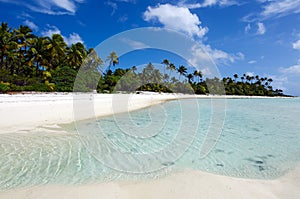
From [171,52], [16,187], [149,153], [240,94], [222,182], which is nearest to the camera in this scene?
[16,187]

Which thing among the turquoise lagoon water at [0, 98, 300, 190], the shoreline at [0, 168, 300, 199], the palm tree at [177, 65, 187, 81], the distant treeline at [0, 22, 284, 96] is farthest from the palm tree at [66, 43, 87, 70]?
the palm tree at [177, 65, 187, 81]

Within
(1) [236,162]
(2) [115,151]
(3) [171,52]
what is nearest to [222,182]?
(1) [236,162]

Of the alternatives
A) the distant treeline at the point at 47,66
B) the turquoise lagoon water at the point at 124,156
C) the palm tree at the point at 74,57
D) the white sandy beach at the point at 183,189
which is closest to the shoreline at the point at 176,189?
the white sandy beach at the point at 183,189

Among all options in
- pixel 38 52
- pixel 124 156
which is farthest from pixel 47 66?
pixel 124 156

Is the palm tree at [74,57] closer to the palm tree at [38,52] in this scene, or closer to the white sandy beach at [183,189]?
the palm tree at [38,52]

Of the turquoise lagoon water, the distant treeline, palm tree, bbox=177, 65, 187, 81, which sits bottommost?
the turquoise lagoon water

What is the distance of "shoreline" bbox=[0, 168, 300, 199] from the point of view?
8.98ft

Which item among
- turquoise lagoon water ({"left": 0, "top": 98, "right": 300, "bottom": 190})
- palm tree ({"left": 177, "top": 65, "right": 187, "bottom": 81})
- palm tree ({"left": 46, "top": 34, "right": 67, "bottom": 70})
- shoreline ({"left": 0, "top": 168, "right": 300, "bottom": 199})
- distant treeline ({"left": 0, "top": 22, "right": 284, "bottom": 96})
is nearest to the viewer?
shoreline ({"left": 0, "top": 168, "right": 300, "bottom": 199})

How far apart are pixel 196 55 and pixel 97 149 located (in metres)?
4.18

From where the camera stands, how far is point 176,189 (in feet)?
9.78

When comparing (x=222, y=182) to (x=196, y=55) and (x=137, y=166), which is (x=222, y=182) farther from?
(x=196, y=55)

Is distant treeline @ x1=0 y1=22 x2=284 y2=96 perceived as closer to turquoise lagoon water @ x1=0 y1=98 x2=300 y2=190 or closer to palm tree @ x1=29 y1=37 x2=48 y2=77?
palm tree @ x1=29 y1=37 x2=48 y2=77

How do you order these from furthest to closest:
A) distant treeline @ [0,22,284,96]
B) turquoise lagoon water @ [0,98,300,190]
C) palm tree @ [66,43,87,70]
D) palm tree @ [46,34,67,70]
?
palm tree @ [66,43,87,70]
palm tree @ [46,34,67,70]
distant treeline @ [0,22,284,96]
turquoise lagoon water @ [0,98,300,190]

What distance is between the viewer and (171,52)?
6.32 m
